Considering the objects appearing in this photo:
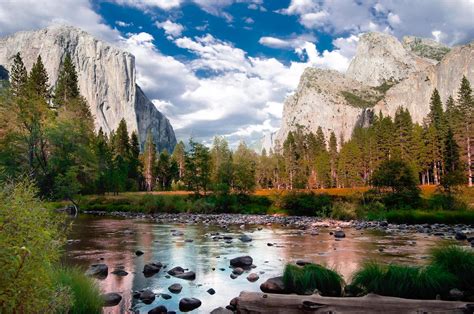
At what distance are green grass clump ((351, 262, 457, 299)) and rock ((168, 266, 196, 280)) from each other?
653cm

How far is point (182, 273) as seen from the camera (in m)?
14.3

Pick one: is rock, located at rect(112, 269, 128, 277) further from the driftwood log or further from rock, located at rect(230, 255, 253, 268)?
the driftwood log

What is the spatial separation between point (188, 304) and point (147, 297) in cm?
141

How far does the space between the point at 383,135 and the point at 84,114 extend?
67.1 m

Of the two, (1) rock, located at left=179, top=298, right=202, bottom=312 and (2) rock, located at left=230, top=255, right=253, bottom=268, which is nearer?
(1) rock, located at left=179, top=298, right=202, bottom=312

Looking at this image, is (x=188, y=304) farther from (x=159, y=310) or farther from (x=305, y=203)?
(x=305, y=203)

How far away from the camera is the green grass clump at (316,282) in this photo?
31.6 ft

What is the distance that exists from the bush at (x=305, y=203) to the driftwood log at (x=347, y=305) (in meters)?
34.6

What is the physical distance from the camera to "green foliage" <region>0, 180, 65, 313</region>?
14.0ft

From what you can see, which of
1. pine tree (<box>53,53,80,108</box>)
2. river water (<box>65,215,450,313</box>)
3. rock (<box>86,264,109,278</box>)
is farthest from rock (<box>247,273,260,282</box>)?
pine tree (<box>53,53,80,108</box>)

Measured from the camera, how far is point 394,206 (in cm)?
4116

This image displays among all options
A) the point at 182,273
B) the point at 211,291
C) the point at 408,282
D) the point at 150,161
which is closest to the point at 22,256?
the point at 408,282

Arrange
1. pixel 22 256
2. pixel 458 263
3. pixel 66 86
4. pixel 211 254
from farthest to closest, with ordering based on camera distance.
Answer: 1. pixel 66 86
2. pixel 211 254
3. pixel 458 263
4. pixel 22 256

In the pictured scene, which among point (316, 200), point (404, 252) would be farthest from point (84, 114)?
point (404, 252)
